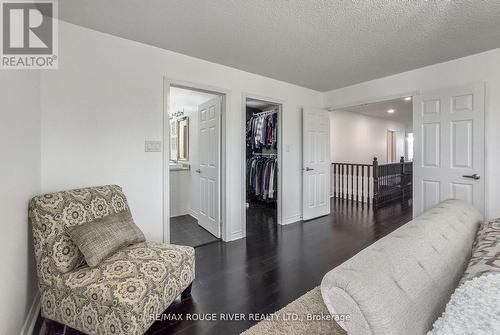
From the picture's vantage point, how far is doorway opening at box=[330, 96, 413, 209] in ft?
18.2

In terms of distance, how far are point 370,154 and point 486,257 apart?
795 centimetres

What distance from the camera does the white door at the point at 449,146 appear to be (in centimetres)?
280

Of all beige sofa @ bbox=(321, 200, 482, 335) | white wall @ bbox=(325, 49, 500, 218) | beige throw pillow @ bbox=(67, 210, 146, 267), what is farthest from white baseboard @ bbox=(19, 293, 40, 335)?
white wall @ bbox=(325, 49, 500, 218)

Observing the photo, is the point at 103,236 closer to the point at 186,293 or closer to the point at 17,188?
the point at 17,188

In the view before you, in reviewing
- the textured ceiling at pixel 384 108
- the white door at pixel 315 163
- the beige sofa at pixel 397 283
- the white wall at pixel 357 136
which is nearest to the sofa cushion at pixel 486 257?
the beige sofa at pixel 397 283

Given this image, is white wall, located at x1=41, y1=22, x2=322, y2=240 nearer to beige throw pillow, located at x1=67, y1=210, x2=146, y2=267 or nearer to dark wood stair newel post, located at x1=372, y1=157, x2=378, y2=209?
beige throw pillow, located at x1=67, y1=210, x2=146, y2=267

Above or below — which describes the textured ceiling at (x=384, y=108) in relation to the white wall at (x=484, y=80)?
above

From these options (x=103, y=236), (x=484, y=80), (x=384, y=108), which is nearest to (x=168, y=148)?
(x=103, y=236)

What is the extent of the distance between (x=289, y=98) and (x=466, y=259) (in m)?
3.23

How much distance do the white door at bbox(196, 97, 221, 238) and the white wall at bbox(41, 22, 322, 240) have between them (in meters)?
0.54

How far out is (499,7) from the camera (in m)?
1.96

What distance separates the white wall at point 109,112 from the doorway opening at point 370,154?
333 centimetres

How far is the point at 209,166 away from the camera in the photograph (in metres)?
3.59

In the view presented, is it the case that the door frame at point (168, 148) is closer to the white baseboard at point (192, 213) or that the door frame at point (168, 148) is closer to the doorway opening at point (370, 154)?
the white baseboard at point (192, 213)
